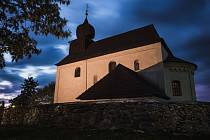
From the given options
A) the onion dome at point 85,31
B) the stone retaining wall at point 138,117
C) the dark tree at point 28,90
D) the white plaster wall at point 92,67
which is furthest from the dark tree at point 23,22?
the dark tree at point 28,90

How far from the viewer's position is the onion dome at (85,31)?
108ft

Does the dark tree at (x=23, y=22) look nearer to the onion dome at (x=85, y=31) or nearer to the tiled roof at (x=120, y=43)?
the tiled roof at (x=120, y=43)

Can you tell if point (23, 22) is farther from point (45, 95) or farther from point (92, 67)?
point (45, 95)

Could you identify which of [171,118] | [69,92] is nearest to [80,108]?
[171,118]

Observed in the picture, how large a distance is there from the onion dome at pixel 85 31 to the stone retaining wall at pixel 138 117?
2243cm

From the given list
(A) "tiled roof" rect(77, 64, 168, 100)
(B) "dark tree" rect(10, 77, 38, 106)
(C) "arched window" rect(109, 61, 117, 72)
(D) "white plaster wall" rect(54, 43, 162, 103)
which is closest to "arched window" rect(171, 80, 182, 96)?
(D) "white plaster wall" rect(54, 43, 162, 103)

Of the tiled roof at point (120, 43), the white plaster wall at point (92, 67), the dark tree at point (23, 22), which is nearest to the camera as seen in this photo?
the dark tree at point (23, 22)

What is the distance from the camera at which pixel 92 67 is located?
28.1 meters

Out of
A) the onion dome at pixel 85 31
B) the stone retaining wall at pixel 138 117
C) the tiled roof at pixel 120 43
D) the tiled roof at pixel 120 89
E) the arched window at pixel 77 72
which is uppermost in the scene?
the onion dome at pixel 85 31

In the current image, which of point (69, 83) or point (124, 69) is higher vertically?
point (124, 69)

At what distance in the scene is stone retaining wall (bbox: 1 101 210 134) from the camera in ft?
34.2

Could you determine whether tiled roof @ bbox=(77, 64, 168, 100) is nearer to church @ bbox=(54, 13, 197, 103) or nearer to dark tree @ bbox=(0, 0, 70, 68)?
church @ bbox=(54, 13, 197, 103)

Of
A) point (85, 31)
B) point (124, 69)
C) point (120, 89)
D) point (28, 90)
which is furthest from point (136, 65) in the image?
point (28, 90)

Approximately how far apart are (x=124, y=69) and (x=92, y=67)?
8.43m
